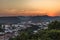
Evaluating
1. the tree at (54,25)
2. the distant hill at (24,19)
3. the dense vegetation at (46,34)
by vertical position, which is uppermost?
the distant hill at (24,19)

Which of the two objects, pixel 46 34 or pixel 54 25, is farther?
pixel 54 25

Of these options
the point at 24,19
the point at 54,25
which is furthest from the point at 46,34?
the point at 24,19

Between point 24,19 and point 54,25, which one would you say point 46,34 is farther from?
point 24,19

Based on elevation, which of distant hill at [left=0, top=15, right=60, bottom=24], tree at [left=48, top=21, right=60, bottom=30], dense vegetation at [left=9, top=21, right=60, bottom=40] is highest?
distant hill at [left=0, top=15, right=60, bottom=24]

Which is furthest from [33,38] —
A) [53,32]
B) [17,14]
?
[17,14]

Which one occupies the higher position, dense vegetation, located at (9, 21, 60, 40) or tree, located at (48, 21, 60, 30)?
tree, located at (48, 21, 60, 30)

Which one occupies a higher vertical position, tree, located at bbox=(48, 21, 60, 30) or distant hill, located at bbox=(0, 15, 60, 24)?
distant hill, located at bbox=(0, 15, 60, 24)

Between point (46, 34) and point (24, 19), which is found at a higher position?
point (24, 19)

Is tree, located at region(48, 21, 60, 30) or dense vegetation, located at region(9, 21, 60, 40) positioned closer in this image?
dense vegetation, located at region(9, 21, 60, 40)
